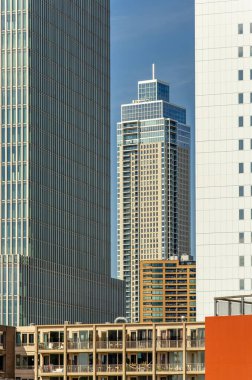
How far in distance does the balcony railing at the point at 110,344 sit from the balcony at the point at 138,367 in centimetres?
363

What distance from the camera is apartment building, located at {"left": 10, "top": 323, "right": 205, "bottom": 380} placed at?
189 meters

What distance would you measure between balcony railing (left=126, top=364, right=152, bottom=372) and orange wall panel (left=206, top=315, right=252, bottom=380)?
467ft

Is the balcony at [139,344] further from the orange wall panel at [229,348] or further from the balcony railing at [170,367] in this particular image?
the orange wall panel at [229,348]

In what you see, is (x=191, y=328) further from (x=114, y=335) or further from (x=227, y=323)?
(x=227, y=323)

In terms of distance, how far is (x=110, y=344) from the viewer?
194625 mm

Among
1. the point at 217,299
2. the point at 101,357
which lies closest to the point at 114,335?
the point at 101,357

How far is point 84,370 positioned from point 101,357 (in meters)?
3.37

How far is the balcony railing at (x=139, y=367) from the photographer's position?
19038 centimetres

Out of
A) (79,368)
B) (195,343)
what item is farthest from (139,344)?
(79,368)

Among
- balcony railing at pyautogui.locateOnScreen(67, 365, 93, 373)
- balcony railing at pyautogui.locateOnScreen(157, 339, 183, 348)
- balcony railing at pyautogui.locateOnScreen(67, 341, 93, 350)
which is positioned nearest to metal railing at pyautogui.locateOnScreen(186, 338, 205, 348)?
balcony railing at pyautogui.locateOnScreen(157, 339, 183, 348)

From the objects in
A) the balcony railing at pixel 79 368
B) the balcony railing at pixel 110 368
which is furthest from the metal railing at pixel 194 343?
the balcony railing at pixel 79 368

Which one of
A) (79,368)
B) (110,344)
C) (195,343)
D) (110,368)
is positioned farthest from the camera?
(110,344)

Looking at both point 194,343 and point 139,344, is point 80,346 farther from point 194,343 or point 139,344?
point 194,343

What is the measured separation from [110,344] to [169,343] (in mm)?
9718
